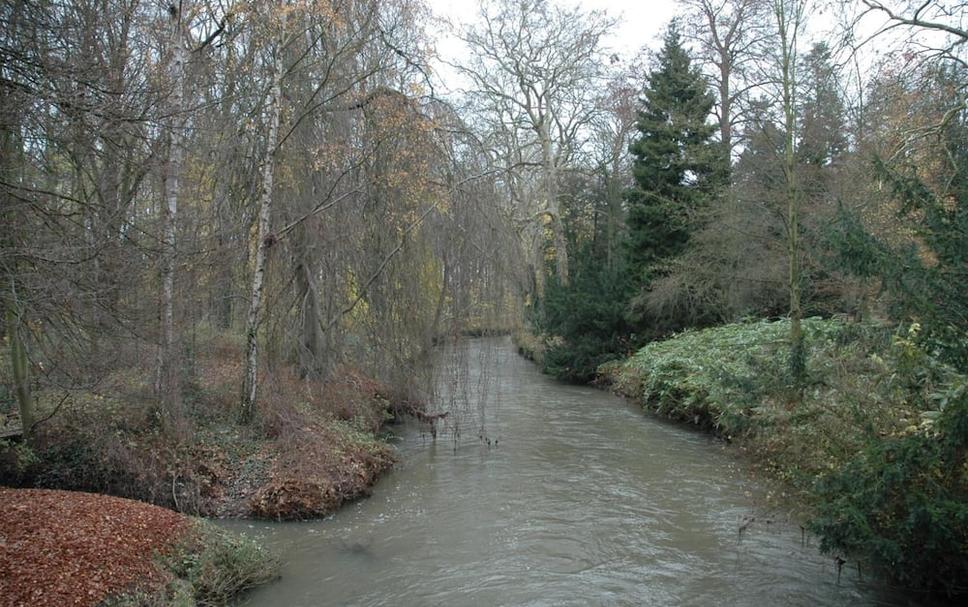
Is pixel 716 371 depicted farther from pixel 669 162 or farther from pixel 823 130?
pixel 669 162

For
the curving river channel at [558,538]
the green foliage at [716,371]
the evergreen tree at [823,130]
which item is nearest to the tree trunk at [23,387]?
the curving river channel at [558,538]

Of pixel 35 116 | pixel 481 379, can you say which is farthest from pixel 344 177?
pixel 35 116

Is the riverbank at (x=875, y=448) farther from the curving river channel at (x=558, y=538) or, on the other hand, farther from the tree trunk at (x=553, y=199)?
the tree trunk at (x=553, y=199)

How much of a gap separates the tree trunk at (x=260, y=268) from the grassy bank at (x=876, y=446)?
22.1ft

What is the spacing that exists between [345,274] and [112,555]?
6709 mm

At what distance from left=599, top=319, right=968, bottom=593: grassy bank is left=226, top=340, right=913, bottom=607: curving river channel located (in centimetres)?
69

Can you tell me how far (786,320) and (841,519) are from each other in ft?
36.2

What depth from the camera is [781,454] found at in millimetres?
7754

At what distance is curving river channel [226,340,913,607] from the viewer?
6.23m

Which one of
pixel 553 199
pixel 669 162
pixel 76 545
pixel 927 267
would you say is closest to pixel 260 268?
pixel 76 545

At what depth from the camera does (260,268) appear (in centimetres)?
1013

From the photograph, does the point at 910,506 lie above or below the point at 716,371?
below

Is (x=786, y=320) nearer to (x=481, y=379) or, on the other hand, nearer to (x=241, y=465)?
(x=481, y=379)

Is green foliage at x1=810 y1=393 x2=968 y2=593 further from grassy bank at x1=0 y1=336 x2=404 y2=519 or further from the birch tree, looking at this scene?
the birch tree
